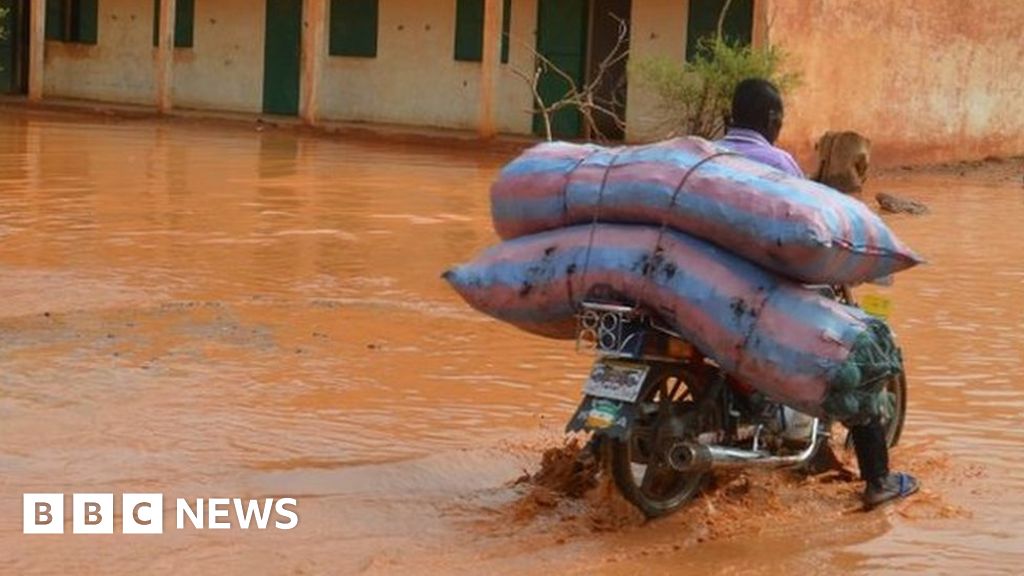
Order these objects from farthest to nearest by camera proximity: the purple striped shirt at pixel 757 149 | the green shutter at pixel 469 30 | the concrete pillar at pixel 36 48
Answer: the concrete pillar at pixel 36 48, the green shutter at pixel 469 30, the purple striped shirt at pixel 757 149

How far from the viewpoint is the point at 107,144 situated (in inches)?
765

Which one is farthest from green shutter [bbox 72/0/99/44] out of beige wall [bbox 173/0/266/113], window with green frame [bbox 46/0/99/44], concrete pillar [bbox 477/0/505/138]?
concrete pillar [bbox 477/0/505/138]

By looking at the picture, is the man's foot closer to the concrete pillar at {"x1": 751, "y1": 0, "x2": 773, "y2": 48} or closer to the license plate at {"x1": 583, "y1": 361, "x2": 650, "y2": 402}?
the license plate at {"x1": 583, "y1": 361, "x2": 650, "y2": 402}

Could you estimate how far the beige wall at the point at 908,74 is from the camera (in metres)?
20.0

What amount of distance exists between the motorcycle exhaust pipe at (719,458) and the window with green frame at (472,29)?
1808cm

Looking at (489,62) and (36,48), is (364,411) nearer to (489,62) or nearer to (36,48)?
(489,62)

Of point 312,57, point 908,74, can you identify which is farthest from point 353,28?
point 908,74

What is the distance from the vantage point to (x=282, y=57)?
25.7 m

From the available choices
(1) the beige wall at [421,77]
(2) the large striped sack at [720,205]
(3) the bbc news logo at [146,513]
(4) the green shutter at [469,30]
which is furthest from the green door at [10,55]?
(2) the large striped sack at [720,205]

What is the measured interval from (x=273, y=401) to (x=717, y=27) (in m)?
15.0

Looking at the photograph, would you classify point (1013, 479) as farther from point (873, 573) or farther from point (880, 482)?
point (873, 573)

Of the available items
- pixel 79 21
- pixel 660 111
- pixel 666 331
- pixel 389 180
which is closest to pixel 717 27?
pixel 660 111

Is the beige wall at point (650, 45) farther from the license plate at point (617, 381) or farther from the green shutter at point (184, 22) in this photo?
the license plate at point (617, 381)

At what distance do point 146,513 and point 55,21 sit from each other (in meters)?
24.9
